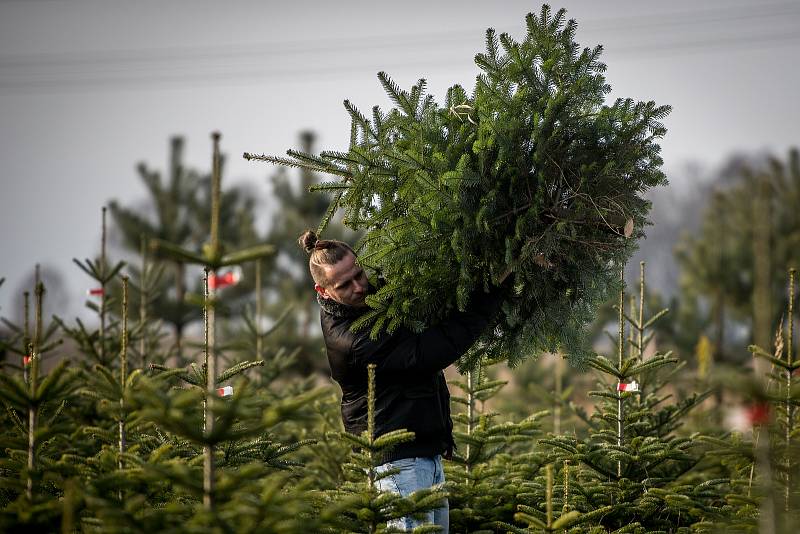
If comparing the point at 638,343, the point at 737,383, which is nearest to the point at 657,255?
the point at 638,343

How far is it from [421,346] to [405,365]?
132mm

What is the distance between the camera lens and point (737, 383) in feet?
12.0

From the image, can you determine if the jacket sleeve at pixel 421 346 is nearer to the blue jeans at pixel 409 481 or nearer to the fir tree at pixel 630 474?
the blue jeans at pixel 409 481

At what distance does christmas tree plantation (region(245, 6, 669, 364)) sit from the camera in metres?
4.71

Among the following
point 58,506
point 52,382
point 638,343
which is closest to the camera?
point 58,506

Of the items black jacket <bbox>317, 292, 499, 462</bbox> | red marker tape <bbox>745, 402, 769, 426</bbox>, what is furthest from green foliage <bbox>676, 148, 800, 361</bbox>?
red marker tape <bbox>745, 402, 769, 426</bbox>

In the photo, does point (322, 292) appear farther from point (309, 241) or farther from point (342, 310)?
point (309, 241)

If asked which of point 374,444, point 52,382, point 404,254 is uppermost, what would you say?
point 404,254

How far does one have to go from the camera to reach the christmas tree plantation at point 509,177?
471 centimetres

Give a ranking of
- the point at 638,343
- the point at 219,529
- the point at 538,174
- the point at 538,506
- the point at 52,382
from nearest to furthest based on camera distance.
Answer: the point at 219,529
the point at 52,382
the point at 538,174
the point at 538,506
the point at 638,343

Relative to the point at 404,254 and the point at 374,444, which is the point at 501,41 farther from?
the point at 374,444

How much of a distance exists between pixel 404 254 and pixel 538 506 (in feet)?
7.12

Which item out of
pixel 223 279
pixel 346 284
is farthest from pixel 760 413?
pixel 223 279

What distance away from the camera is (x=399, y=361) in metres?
4.63
